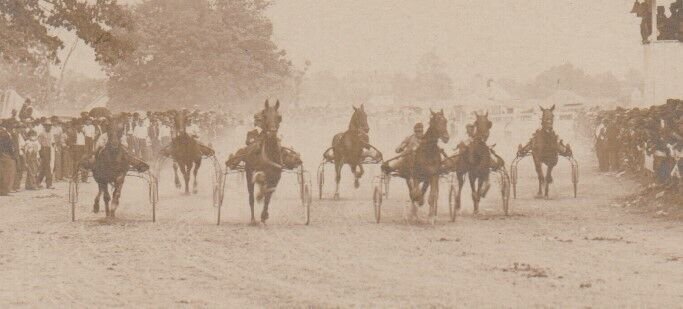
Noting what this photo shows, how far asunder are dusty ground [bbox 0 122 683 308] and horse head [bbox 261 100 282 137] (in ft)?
5.19

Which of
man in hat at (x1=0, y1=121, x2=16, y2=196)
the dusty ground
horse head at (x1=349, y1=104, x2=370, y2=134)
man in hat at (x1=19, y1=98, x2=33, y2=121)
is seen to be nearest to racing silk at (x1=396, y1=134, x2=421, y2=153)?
the dusty ground

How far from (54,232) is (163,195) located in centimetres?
800

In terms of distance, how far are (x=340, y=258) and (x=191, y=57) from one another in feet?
201

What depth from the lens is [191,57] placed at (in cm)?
7406

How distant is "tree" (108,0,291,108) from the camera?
73750 mm

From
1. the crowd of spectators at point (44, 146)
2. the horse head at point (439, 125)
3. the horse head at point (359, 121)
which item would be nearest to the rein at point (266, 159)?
the horse head at point (439, 125)

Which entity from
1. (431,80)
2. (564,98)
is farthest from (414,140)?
(431,80)

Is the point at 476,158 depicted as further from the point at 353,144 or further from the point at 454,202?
the point at 353,144

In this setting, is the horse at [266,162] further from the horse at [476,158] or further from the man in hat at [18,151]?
the man in hat at [18,151]

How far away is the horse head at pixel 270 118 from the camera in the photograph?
58.3 ft

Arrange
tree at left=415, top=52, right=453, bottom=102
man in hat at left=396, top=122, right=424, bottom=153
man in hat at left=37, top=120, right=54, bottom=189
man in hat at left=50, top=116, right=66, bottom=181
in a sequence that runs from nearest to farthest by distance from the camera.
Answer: man in hat at left=396, top=122, right=424, bottom=153 → man in hat at left=37, top=120, right=54, bottom=189 → man in hat at left=50, top=116, right=66, bottom=181 → tree at left=415, top=52, right=453, bottom=102

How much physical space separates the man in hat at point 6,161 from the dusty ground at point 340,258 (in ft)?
12.3

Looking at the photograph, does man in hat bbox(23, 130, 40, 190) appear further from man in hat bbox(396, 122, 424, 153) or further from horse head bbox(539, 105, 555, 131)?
horse head bbox(539, 105, 555, 131)

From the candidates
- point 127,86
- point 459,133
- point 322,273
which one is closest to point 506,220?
point 322,273
